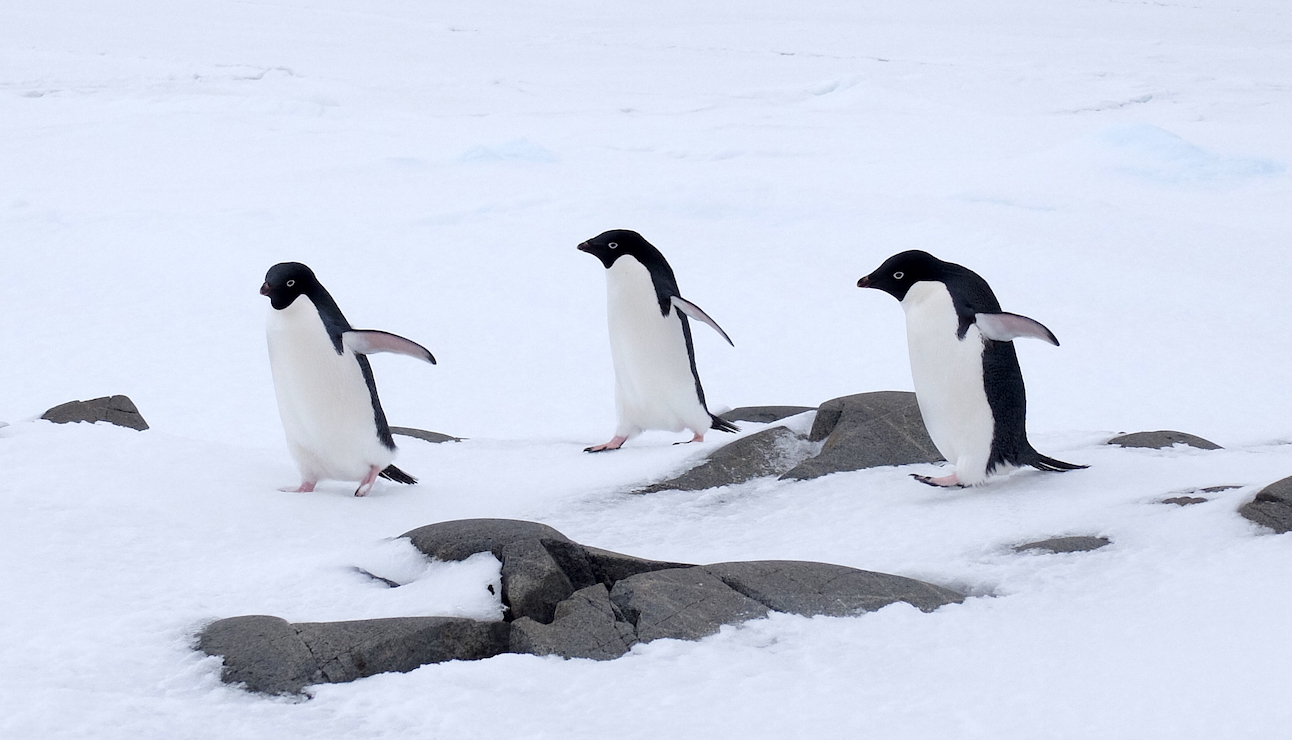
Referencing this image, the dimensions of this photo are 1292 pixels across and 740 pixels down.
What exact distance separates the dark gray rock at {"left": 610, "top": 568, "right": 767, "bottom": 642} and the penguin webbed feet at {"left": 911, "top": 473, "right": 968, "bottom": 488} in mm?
1174

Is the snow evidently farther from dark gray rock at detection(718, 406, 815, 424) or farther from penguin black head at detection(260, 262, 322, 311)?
dark gray rock at detection(718, 406, 815, 424)

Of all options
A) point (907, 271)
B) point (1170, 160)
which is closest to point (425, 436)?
point (907, 271)

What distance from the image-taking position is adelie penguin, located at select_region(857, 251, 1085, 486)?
3.10 metres

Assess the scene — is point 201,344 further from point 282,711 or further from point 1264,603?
point 1264,603

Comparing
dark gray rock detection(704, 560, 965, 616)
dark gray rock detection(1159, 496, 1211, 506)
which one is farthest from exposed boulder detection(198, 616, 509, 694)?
dark gray rock detection(1159, 496, 1211, 506)

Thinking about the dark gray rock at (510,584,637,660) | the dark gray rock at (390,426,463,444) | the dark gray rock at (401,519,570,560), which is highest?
the dark gray rock at (401,519,570,560)

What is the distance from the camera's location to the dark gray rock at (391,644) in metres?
1.82

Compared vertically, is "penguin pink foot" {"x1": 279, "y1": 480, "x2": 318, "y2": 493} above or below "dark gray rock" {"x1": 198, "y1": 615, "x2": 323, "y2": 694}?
below

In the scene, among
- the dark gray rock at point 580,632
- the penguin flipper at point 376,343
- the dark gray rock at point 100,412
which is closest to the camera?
the dark gray rock at point 580,632

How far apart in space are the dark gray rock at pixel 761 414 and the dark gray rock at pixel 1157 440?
1.57 metres

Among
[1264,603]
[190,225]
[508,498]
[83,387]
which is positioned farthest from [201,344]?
[1264,603]

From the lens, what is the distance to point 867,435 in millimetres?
3588

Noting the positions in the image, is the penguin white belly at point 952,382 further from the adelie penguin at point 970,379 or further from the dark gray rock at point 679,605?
the dark gray rock at point 679,605

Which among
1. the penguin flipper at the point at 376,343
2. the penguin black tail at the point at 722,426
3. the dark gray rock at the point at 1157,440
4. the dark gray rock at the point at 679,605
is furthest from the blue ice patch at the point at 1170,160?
the dark gray rock at the point at 679,605
